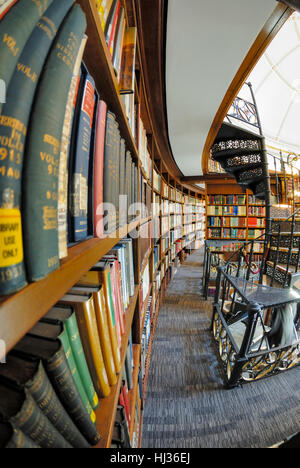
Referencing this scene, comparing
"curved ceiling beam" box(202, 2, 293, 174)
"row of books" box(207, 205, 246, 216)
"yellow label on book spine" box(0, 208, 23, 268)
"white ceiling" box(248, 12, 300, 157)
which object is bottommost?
"yellow label on book spine" box(0, 208, 23, 268)

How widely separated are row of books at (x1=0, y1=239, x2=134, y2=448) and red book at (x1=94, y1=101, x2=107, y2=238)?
106 millimetres

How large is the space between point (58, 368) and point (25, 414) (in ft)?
0.19

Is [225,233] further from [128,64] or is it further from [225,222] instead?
[128,64]

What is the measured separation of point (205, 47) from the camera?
125 centimetres

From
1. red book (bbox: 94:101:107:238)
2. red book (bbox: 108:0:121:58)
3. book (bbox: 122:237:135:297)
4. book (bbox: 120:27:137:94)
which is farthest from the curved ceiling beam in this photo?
book (bbox: 122:237:135:297)

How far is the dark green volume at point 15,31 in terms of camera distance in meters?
0.17

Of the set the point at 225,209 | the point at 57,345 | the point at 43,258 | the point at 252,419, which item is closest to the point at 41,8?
the point at 43,258

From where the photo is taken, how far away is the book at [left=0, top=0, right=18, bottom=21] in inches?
7.4

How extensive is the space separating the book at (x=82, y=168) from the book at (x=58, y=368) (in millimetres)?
162

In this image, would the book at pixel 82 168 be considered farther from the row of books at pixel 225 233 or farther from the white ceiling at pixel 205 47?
the row of books at pixel 225 233

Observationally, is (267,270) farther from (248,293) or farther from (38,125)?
(38,125)

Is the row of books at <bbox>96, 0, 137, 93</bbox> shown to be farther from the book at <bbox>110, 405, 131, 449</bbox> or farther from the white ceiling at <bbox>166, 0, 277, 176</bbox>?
the book at <bbox>110, 405, 131, 449</bbox>

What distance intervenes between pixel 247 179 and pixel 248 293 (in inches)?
96.8

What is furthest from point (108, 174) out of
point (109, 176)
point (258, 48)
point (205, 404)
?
point (205, 404)
